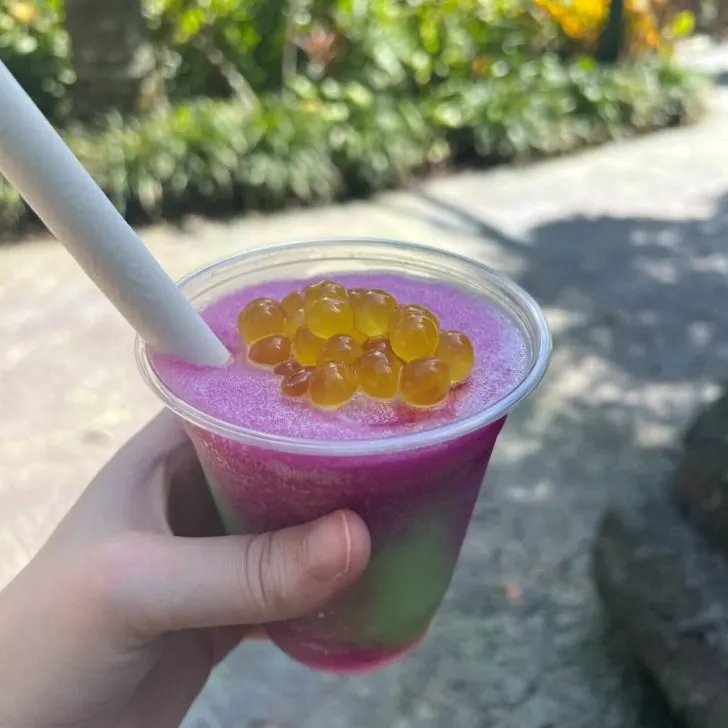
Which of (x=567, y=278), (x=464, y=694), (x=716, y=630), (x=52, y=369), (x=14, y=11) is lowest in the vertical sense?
(x=567, y=278)

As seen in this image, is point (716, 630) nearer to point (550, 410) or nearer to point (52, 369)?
point (550, 410)

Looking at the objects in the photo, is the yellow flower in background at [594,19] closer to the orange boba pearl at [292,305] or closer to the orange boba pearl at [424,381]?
the orange boba pearl at [292,305]

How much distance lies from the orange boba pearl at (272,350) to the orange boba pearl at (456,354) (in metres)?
0.21

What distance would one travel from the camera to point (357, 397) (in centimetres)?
121

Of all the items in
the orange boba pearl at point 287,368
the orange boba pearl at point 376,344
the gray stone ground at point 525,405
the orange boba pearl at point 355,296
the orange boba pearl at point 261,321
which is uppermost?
the orange boba pearl at point 261,321

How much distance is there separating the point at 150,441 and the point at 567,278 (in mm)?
3800

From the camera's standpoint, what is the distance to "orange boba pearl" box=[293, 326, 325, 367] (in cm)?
122

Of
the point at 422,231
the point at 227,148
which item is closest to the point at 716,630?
the point at 422,231

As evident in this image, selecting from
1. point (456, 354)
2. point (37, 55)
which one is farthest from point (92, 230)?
point (37, 55)

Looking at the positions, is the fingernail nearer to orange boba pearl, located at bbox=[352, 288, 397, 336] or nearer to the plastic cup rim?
the plastic cup rim

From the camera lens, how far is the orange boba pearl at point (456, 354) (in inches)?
48.5

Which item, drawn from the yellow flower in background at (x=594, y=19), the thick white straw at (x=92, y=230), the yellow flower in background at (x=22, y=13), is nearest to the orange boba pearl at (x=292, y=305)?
the thick white straw at (x=92, y=230)

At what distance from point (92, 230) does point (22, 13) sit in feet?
19.0

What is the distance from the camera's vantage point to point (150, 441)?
1612 mm
